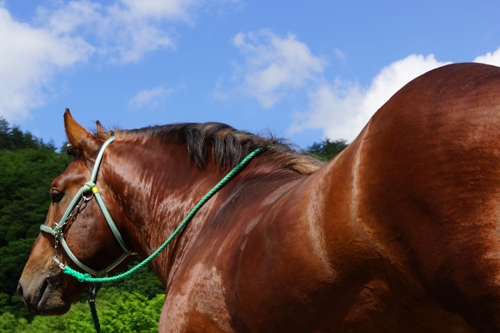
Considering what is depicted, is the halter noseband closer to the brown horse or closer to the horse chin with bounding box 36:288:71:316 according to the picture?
the horse chin with bounding box 36:288:71:316

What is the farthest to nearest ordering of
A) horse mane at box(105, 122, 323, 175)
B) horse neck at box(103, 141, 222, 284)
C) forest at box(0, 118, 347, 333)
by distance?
forest at box(0, 118, 347, 333) → horse neck at box(103, 141, 222, 284) → horse mane at box(105, 122, 323, 175)

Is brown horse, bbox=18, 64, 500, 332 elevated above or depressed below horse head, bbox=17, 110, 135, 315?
below

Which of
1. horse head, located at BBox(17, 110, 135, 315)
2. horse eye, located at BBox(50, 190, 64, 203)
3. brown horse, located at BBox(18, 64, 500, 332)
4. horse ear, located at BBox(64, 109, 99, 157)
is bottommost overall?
brown horse, located at BBox(18, 64, 500, 332)

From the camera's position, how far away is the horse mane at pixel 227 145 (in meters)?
3.85

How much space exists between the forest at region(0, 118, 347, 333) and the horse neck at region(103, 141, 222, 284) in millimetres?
3075

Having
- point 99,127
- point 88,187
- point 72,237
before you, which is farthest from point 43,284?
point 99,127

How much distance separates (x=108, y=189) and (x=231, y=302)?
177cm

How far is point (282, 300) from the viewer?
2645mm

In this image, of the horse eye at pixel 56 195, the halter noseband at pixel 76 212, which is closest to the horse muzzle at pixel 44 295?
the halter noseband at pixel 76 212

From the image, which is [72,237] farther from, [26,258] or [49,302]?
[26,258]

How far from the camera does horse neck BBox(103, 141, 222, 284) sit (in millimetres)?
4125

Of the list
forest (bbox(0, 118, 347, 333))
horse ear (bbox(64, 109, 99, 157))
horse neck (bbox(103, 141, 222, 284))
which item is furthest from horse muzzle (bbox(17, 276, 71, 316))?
forest (bbox(0, 118, 347, 333))

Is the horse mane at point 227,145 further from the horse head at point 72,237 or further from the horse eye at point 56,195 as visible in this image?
the horse eye at point 56,195

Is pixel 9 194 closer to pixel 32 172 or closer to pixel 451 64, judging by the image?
pixel 32 172
